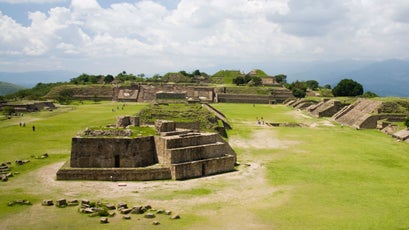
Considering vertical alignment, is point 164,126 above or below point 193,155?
above

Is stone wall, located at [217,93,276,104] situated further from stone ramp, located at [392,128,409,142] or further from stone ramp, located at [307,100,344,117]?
stone ramp, located at [392,128,409,142]

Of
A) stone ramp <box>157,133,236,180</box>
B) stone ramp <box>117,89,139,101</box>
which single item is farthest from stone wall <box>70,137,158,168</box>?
stone ramp <box>117,89,139,101</box>

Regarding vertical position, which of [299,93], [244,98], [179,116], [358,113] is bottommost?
[358,113]

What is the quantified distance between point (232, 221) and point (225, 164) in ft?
28.0

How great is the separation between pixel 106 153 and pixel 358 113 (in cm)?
3873

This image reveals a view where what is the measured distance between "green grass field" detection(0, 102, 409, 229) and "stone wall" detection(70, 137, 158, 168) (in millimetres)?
2318

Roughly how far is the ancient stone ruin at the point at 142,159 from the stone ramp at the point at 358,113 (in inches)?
1143

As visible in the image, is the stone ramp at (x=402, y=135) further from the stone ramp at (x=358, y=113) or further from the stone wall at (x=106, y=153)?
the stone wall at (x=106, y=153)

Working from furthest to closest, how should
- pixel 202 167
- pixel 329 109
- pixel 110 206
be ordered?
pixel 329 109 → pixel 202 167 → pixel 110 206

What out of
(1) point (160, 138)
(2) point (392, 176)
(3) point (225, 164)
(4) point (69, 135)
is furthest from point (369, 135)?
(4) point (69, 135)

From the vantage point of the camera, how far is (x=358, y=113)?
50625 millimetres

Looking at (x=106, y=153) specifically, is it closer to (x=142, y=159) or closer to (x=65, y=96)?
(x=142, y=159)

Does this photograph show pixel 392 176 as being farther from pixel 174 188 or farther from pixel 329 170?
pixel 174 188

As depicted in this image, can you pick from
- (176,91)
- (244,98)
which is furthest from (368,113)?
(176,91)
